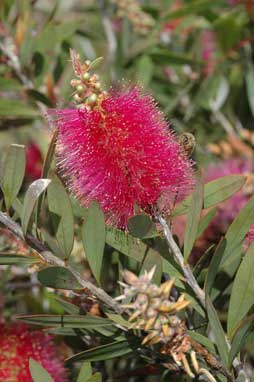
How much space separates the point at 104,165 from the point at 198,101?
3.74 feet

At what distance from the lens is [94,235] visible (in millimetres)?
1024

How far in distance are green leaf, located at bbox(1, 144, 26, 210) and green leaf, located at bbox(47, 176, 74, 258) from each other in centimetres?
5

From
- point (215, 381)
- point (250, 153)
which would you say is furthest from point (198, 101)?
point (215, 381)

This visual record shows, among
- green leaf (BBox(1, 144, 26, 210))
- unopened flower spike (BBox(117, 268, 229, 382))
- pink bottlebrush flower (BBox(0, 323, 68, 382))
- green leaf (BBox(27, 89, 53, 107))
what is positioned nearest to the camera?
unopened flower spike (BBox(117, 268, 229, 382))

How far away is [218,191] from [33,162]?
1.12 m

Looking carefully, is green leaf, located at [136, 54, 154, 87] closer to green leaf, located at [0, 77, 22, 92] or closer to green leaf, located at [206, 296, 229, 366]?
green leaf, located at [0, 77, 22, 92]

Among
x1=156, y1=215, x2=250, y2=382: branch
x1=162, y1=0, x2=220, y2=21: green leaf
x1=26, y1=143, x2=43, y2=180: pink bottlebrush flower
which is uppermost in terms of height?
x1=162, y1=0, x2=220, y2=21: green leaf

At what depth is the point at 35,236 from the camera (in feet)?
3.58

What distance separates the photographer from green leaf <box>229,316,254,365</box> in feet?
3.06

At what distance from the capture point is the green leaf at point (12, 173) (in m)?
1.04

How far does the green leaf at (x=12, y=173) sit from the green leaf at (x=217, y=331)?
1.10 ft

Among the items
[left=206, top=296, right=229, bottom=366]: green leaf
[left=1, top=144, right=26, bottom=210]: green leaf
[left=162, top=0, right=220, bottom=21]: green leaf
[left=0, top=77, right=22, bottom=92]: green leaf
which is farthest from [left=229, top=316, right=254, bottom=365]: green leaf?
[left=162, top=0, right=220, bottom=21]: green leaf

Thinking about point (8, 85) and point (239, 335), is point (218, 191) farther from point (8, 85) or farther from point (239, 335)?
point (8, 85)

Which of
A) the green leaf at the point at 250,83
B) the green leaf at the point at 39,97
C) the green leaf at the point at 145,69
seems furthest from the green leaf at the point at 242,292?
the green leaf at the point at 250,83
